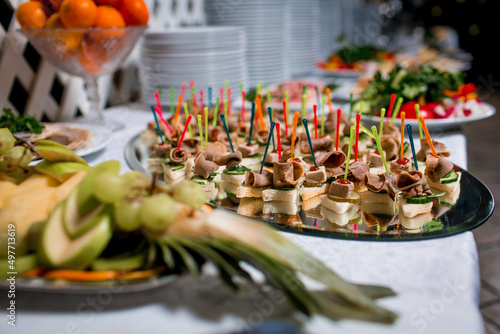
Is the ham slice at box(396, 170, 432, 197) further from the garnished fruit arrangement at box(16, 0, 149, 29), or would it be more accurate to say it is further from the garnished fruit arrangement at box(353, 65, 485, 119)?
the garnished fruit arrangement at box(16, 0, 149, 29)

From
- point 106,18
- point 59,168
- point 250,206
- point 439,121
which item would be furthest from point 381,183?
point 106,18

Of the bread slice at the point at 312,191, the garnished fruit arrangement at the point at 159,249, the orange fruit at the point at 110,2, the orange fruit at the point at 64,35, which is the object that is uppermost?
the orange fruit at the point at 110,2

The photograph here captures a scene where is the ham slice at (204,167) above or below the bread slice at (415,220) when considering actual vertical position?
above

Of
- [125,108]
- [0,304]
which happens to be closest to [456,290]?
[0,304]

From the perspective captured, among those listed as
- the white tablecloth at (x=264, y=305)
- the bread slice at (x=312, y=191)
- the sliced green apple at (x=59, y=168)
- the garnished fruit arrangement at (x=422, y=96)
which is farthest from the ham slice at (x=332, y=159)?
the garnished fruit arrangement at (x=422, y=96)

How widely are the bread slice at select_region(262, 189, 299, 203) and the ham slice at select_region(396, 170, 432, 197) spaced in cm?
21

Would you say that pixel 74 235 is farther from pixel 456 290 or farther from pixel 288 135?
pixel 288 135

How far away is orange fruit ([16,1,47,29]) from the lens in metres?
1.20

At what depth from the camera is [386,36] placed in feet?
15.5

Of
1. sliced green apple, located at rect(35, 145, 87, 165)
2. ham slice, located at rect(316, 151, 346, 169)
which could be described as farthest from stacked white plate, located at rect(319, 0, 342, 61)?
sliced green apple, located at rect(35, 145, 87, 165)

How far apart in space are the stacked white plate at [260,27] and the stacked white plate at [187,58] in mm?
347

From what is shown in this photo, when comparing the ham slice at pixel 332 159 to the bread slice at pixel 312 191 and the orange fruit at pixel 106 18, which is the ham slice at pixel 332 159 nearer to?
the bread slice at pixel 312 191

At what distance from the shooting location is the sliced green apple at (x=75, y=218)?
530mm

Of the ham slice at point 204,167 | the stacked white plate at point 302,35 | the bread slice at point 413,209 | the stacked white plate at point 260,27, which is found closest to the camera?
the bread slice at point 413,209
